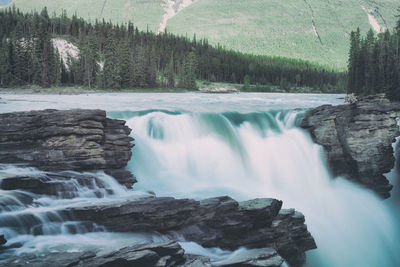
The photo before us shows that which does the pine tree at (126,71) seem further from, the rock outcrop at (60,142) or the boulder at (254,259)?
the boulder at (254,259)

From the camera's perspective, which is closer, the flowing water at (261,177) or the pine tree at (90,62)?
the flowing water at (261,177)

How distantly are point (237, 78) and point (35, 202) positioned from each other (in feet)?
372

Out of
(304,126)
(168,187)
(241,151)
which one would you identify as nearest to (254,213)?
(168,187)

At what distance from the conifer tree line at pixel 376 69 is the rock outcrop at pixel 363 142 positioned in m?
24.1

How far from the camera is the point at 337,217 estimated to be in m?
17.7

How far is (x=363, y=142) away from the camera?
2120 cm

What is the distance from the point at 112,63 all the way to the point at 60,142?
6473cm

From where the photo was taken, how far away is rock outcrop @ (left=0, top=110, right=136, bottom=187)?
13461mm

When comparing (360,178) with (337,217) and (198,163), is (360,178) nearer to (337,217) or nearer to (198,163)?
(337,217)

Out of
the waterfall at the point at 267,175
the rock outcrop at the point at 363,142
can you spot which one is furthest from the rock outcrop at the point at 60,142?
the rock outcrop at the point at 363,142

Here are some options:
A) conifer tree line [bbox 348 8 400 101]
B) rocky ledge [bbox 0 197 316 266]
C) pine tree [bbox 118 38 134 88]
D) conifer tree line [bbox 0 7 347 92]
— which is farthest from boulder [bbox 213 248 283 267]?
pine tree [bbox 118 38 134 88]

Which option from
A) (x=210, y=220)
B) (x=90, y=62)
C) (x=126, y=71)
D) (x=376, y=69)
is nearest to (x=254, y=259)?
(x=210, y=220)

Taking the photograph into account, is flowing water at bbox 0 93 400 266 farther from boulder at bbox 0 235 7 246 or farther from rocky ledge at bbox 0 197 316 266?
boulder at bbox 0 235 7 246

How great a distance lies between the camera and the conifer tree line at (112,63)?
71000 mm
